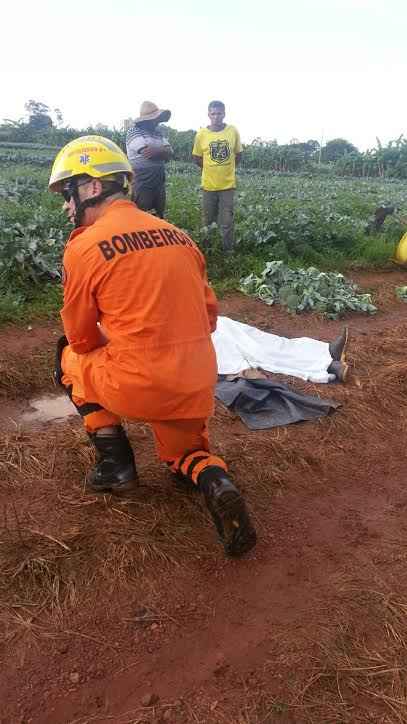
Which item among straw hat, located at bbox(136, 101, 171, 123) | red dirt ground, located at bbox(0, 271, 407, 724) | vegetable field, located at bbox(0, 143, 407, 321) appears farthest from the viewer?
straw hat, located at bbox(136, 101, 171, 123)

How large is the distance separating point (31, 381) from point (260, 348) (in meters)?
1.82

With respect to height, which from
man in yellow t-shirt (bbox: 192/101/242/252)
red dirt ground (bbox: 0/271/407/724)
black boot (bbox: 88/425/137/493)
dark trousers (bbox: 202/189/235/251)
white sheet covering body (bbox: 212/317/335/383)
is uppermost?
man in yellow t-shirt (bbox: 192/101/242/252)

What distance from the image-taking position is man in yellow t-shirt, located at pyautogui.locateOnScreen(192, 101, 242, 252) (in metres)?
7.01

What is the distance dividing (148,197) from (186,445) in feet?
15.5

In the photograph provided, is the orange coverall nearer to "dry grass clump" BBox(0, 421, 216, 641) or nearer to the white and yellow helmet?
the white and yellow helmet

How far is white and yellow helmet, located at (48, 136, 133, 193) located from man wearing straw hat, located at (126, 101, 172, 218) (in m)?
4.28

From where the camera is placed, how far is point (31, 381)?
4215 millimetres

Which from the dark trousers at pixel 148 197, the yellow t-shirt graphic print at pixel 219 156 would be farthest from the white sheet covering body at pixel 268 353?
the yellow t-shirt graphic print at pixel 219 156

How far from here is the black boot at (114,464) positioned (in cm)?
271

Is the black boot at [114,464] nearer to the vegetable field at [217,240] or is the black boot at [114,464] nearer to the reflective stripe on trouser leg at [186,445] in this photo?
the reflective stripe on trouser leg at [186,445]

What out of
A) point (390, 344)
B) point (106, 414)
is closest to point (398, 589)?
point (106, 414)

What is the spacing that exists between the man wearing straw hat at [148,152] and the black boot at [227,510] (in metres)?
4.86

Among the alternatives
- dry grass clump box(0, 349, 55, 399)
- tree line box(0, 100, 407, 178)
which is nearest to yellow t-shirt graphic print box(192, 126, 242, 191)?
dry grass clump box(0, 349, 55, 399)

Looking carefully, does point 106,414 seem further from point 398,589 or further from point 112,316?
point 398,589
